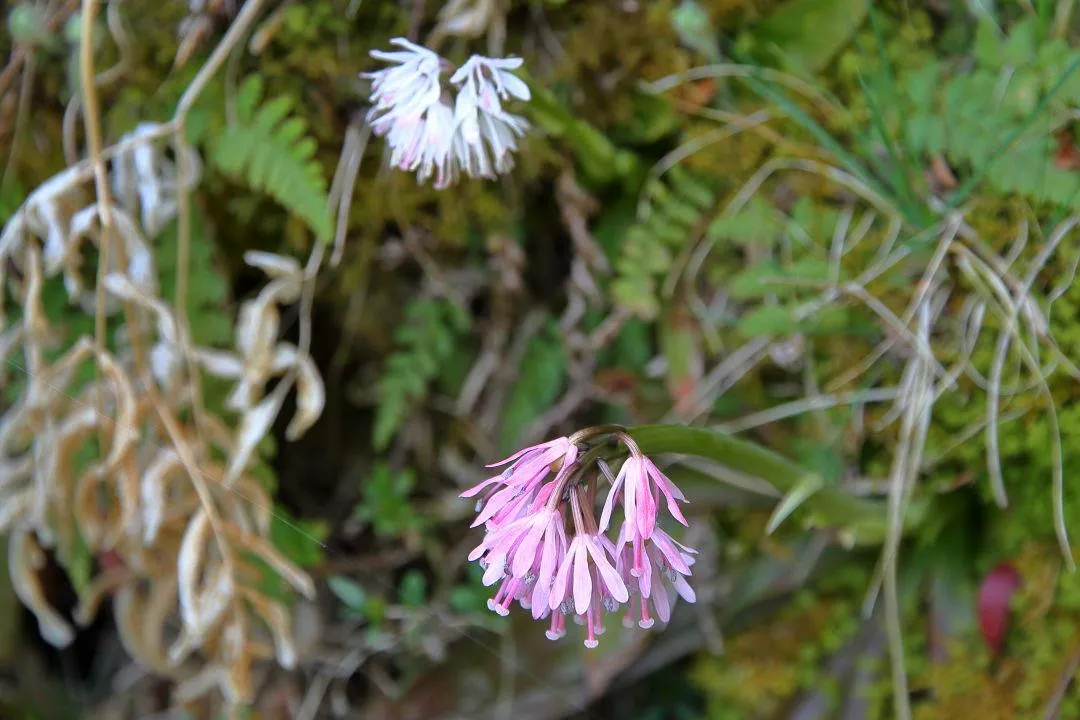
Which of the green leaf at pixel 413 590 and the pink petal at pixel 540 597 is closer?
the pink petal at pixel 540 597

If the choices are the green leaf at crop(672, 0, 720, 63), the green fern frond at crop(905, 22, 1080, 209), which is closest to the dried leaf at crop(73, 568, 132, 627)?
the green leaf at crop(672, 0, 720, 63)

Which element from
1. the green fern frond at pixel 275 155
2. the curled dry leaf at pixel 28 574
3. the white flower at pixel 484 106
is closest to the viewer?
the white flower at pixel 484 106

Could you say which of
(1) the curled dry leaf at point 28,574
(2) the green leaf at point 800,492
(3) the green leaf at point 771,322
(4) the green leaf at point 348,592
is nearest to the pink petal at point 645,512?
(2) the green leaf at point 800,492

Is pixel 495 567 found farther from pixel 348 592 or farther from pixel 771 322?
pixel 348 592

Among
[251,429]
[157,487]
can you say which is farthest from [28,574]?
[251,429]

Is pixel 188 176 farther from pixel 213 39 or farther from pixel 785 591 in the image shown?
pixel 785 591

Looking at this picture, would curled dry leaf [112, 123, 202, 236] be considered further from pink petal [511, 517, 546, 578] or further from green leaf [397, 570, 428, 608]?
pink petal [511, 517, 546, 578]

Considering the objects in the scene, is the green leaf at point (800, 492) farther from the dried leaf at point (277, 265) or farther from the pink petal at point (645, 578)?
the dried leaf at point (277, 265)

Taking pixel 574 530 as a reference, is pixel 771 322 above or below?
below
